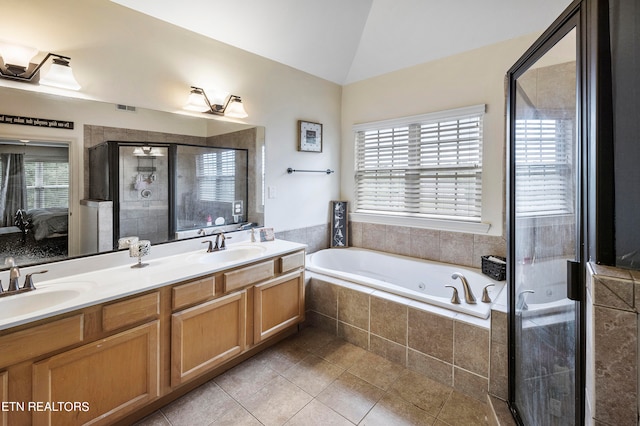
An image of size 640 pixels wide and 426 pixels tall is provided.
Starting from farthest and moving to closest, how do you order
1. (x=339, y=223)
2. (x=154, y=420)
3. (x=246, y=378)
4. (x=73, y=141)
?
(x=339, y=223)
(x=246, y=378)
(x=73, y=141)
(x=154, y=420)

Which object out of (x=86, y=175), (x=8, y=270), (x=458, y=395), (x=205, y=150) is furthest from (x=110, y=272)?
(x=458, y=395)

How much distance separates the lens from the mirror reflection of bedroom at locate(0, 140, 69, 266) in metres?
1.56

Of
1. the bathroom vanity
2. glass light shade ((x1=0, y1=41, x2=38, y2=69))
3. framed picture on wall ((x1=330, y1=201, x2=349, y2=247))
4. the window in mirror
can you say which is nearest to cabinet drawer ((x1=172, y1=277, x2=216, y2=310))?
the bathroom vanity

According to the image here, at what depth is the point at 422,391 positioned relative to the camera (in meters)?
1.90

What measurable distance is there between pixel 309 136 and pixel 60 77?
2064 millimetres

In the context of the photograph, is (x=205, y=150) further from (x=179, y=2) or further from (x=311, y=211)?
(x=311, y=211)

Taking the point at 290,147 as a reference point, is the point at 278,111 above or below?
above

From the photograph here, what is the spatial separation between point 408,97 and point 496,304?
7.21ft

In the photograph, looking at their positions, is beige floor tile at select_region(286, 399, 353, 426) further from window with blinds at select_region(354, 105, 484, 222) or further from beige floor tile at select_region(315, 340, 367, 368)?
window with blinds at select_region(354, 105, 484, 222)

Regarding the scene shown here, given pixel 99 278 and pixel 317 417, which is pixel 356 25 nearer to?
pixel 99 278

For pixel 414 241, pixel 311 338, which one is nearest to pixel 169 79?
pixel 311 338

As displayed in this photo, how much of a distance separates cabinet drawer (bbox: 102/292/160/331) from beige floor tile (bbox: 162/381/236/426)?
613 mm

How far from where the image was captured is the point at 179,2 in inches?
80.9

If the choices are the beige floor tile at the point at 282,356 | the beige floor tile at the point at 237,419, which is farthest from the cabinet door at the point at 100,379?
the beige floor tile at the point at 282,356
